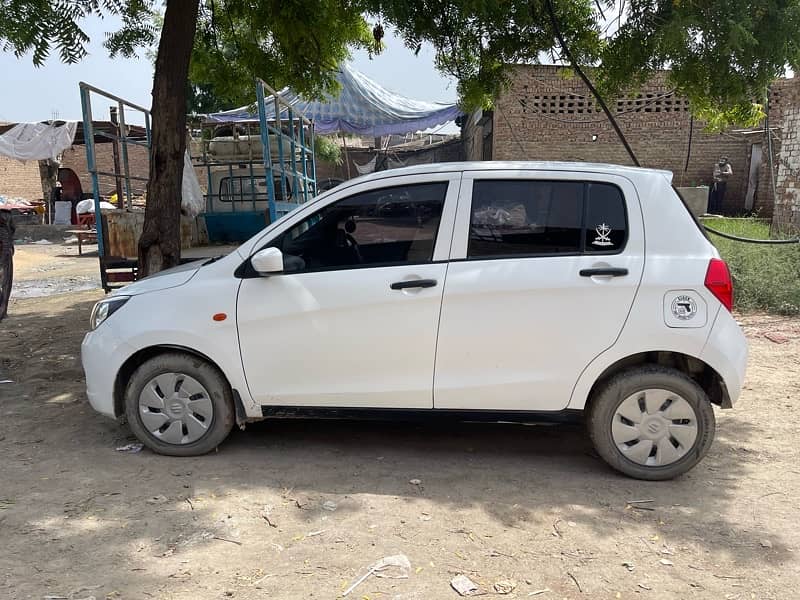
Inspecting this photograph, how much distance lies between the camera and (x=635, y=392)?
137 inches

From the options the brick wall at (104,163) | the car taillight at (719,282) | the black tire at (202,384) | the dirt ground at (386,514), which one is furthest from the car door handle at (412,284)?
the brick wall at (104,163)

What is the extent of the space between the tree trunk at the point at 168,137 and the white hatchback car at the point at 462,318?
219cm

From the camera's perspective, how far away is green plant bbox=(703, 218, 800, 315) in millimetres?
8033

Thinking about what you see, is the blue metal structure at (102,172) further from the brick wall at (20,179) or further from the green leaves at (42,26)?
the brick wall at (20,179)

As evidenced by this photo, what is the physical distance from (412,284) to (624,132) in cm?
1318

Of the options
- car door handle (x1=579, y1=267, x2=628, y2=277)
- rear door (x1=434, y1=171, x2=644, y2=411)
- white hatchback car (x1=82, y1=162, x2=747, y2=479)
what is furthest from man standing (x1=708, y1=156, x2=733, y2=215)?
car door handle (x1=579, y1=267, x2=628, y2=277)

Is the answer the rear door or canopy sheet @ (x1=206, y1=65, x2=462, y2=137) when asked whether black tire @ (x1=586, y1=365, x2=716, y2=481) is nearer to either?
the rear door

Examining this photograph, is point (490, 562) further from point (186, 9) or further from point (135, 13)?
point (135, 13)

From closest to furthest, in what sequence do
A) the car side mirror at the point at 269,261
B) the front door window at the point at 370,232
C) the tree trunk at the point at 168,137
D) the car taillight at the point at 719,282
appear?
the car taillight at the point at 719,282 < the car side mirror at the point at 269,261 < the front door window at the point at 370,232 < the tree trunk at the point at 168,137

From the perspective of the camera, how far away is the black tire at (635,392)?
11.3 ft

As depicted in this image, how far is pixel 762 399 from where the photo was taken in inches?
199

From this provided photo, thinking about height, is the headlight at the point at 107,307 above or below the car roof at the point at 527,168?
below

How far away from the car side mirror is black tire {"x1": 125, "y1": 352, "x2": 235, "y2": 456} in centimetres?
74

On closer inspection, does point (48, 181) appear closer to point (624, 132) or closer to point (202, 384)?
point (624, 132)
